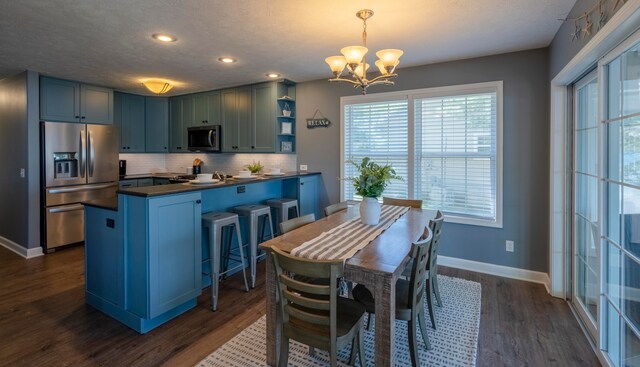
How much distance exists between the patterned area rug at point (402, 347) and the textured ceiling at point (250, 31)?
2.44 m

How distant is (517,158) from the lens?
3428mm

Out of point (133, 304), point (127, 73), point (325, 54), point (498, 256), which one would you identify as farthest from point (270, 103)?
point (498, 256)

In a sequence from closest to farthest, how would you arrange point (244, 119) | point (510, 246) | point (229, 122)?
point (510, 246) → point (244, 119) → point (229, 122)

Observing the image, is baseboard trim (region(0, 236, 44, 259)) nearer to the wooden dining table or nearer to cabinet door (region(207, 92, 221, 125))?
cabinet door (region(207, 92, 221, 125))

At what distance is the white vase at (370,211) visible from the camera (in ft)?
8.14

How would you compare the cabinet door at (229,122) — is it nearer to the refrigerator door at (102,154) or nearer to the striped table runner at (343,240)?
the refrigerator door at (102,154)

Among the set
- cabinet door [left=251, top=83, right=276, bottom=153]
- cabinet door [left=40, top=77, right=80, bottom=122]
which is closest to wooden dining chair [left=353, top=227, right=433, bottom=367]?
cabinet door [left=251, top=83, right=276, bottom=153]

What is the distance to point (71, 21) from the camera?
8.61ft

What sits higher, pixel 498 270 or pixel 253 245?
pixel 253 245

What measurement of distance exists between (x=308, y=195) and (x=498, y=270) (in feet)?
8.15

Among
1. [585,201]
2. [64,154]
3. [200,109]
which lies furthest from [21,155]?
[585,201]

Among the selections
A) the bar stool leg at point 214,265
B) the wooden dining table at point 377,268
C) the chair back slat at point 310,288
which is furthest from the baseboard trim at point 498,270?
the chair back slat at point 310,288

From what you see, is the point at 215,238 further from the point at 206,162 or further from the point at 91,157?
the point at 206,162

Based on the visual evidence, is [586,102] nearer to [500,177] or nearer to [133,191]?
[500,177]
